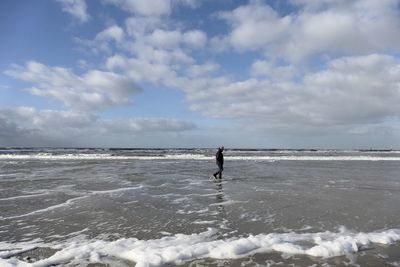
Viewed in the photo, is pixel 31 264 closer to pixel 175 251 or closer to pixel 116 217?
pixel 175 251

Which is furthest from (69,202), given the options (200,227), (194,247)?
(194,247)

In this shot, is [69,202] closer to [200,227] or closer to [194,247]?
[200,227]

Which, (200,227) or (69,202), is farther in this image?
(69,202)

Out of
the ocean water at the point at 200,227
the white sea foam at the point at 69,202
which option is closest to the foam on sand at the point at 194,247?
the ocean water at the point at 200,227

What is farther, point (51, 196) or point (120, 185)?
point (120, 185)

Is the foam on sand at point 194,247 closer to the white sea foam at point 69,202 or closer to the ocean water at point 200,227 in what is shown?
the ocean water at point 200,227

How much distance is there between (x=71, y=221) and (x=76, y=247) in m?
2.79

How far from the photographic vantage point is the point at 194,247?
7332mm

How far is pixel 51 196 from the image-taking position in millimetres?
14516

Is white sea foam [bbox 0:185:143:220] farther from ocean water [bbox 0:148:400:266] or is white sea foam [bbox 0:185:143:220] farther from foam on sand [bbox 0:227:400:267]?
foam on sand [bbox 0:227:400:267]

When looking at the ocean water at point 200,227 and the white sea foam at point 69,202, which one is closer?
the ocean water at point 200,227

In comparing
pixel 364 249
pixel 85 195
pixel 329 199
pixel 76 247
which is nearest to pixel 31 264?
pixel 76 247

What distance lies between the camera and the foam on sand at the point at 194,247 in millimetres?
6727

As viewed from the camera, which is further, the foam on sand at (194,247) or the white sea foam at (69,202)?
the white sea foam at (69,202)
